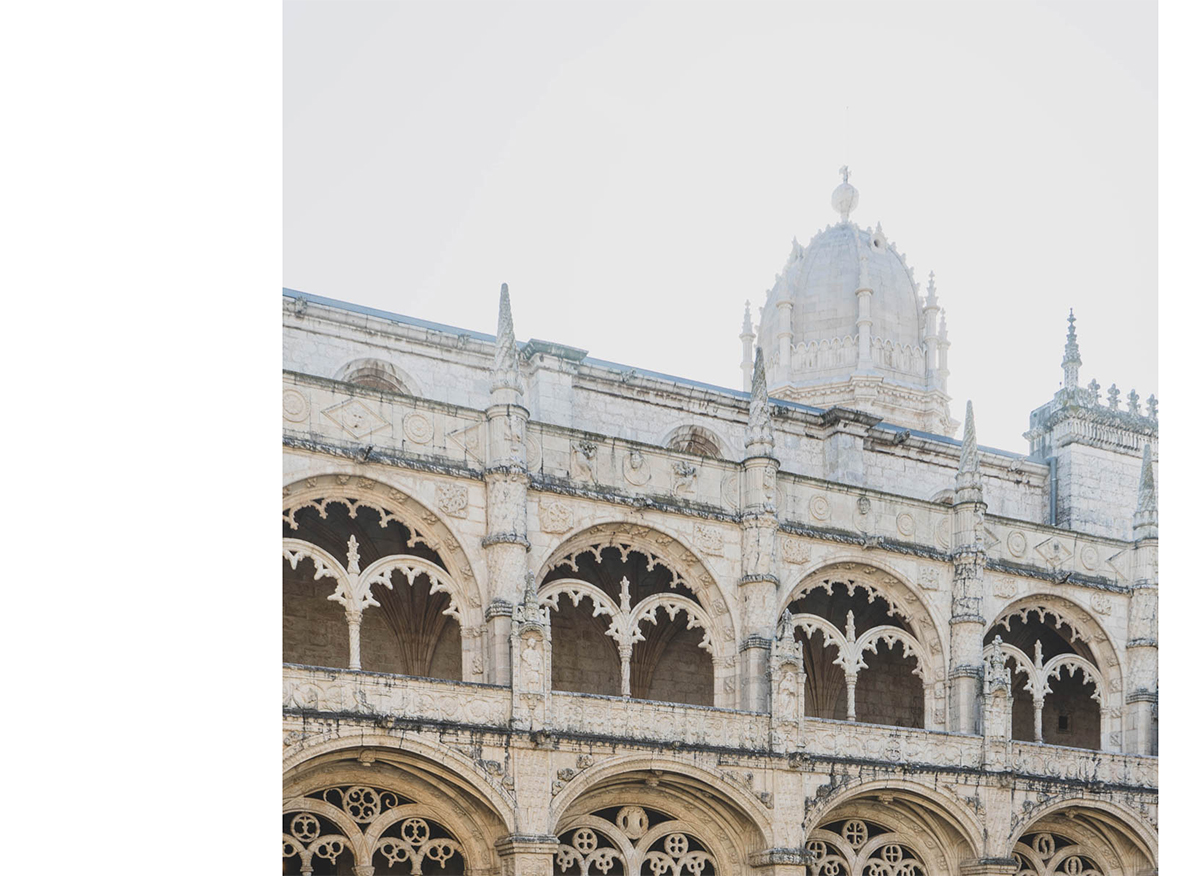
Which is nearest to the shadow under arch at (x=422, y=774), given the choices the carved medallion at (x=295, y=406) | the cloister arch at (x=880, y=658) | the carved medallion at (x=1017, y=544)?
the carved medallion at (x=295, y=406)

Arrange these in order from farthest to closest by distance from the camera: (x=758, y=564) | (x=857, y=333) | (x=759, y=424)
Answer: (x=857, y=333), (x=759, y=424), (x=758, y=564)

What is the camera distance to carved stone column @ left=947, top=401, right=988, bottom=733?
24750mm

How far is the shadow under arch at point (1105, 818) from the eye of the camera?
2466cm

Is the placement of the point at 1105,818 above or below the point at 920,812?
below

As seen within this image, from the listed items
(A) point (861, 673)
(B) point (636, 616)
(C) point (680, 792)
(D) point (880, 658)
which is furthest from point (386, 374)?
(D) point (880, 658)

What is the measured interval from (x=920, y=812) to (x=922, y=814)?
42mm

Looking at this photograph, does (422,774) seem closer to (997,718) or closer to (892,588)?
(892,588)

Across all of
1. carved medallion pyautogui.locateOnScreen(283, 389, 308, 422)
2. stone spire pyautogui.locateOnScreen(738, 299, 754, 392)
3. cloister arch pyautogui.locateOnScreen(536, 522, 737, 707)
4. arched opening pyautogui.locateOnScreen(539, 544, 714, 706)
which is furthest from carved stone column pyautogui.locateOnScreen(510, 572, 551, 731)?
stone spire pyautogui.locateOnScreen(738, 299, 754, 392)

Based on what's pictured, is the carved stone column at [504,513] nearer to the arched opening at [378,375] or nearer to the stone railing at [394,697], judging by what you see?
the stone railing at [394,697]

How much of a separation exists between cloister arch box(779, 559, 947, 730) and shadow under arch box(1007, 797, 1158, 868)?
207cm

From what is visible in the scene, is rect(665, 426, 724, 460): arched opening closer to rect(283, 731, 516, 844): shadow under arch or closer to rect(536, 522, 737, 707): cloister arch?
rect(536, 522, 737, 707): cloister arch

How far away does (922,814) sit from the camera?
24078 millimetres

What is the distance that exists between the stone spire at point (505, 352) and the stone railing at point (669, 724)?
4301mm
